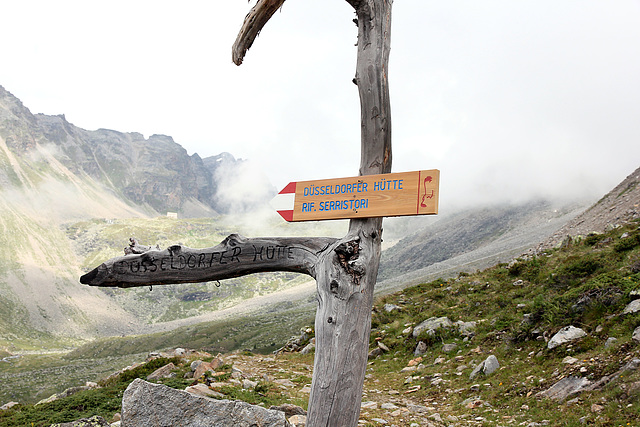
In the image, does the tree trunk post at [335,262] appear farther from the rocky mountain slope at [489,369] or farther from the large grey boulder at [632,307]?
the large grey boulder at [632,307]

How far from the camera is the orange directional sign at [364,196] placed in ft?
13.3

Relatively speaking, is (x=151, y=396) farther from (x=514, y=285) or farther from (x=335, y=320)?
(x=514, y=285)

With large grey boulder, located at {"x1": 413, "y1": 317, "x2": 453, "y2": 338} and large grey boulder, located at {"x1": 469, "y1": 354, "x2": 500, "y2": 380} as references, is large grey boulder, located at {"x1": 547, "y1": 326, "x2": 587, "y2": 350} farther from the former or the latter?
large grey boulder, located at {"x1": 413, "y1": 317, "x2": 453, "y2": 338}

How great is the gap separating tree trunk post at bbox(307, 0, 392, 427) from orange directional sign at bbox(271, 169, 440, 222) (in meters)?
0.15

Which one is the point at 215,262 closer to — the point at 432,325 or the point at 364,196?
the point at 364,196

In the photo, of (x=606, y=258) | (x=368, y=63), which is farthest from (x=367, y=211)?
(x=606, y=258)

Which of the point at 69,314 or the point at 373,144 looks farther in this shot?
the point at 69,314

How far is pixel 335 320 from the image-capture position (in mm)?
3850

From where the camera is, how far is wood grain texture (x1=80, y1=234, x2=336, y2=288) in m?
4.39

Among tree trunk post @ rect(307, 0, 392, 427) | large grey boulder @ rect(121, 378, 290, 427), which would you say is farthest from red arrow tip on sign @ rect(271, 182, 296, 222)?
large grey boulder @ rect(121, 378, 290, 427)

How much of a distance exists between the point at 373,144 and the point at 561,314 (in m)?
7.77

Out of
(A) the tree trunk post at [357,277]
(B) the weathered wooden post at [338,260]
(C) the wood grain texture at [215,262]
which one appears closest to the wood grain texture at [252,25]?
(B) the weathered wooden post at [338,260]

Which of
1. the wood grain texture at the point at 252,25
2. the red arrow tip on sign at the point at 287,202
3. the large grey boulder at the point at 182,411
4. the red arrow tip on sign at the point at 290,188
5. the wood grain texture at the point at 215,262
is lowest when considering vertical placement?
the large grey boulder at the point at 182,411

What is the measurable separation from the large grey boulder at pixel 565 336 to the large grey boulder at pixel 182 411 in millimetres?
6624
